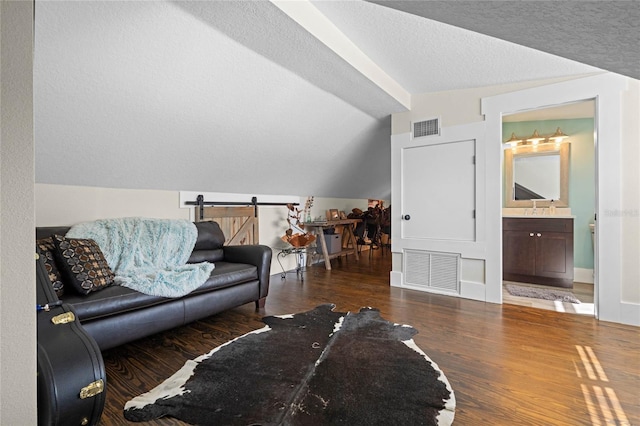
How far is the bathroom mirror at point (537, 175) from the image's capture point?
14.2 ft

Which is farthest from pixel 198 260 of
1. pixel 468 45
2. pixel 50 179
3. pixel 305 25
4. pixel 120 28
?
pixel 468 45

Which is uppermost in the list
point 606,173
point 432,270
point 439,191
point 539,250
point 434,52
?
point 434,52

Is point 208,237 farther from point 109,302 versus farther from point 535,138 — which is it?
point 535,138

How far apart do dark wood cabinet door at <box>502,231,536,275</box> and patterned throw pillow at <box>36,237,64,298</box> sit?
15.9 feet

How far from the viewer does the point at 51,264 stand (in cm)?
204

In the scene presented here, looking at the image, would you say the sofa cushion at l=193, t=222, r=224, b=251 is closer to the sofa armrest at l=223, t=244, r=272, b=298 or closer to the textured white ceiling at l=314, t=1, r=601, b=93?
the sofa armrest at l=223, t=244, r=272, b=298

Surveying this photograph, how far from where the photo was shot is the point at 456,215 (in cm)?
366

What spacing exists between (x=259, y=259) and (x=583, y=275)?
14.3 ft

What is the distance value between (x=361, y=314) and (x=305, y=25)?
251 cm

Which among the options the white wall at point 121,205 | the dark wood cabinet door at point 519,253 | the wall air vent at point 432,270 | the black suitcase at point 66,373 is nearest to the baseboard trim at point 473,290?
the wall air vent at point 432,270

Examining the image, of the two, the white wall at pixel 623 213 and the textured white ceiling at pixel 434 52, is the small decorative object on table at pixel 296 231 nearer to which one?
the textured white ceiling at pixel 434 52

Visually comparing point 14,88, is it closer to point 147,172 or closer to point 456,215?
point 147,172

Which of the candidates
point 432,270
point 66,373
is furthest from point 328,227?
point 66,373

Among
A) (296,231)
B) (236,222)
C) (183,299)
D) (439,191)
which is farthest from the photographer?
(296,231)
